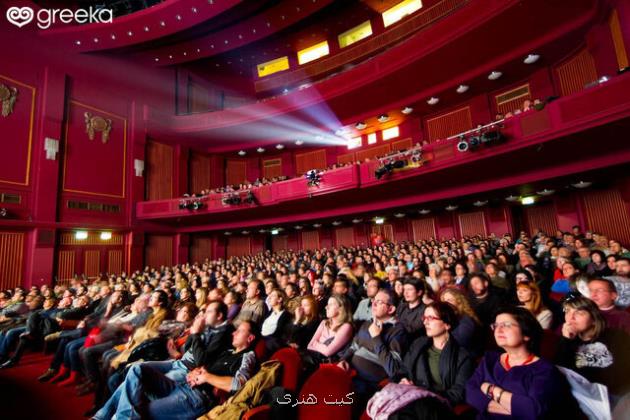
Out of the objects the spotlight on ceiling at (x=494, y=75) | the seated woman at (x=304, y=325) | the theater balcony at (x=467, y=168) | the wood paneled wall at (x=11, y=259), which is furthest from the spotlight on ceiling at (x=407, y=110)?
the wood paneled wall at (x=11, y=259)

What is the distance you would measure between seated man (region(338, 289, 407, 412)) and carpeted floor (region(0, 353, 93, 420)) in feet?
7.14

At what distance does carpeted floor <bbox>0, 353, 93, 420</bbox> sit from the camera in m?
2.40

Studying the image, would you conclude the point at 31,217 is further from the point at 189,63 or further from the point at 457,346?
the point at 457,346

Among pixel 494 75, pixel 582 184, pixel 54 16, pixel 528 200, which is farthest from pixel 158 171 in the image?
pixel 582 184

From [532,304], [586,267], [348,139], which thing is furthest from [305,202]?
Result: [532,304]

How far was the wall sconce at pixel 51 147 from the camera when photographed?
319 inches

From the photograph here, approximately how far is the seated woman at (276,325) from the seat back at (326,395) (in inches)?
18.4

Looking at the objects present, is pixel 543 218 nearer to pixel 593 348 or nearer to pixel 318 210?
pixel 318 210

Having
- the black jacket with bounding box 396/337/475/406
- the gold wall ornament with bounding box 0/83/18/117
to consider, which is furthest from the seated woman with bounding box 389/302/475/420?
the gold wall ornament with bounding box 0/83/18/117

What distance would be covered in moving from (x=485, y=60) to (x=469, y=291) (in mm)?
6315

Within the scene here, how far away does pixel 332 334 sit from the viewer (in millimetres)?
2166

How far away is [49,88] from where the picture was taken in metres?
8.31

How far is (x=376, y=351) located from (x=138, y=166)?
10531mm

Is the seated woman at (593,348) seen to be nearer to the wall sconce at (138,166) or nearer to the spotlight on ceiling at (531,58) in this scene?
the spotlight on ceiling at (531,58)
